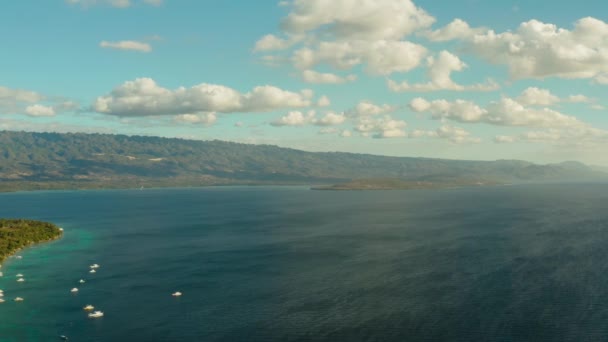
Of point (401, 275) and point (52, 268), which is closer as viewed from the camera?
point (401, 275)

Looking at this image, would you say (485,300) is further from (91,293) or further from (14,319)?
(14,319)

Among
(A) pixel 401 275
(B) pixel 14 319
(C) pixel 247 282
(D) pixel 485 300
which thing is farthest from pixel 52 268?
(D) pixel 485 300

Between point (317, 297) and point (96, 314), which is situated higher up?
point (317, 297)

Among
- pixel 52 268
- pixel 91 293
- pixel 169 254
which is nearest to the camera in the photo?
pixel 91 293

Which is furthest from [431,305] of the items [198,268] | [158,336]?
[198,268]

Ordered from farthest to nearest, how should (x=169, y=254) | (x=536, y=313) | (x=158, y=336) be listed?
(x=169, y=254) < (x=536, y=313) < (x=158, y=336)

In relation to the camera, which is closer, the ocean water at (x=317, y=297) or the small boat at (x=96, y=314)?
the ocean water at (x=317, y=297)

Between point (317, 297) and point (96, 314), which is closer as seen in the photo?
point (96, 314)

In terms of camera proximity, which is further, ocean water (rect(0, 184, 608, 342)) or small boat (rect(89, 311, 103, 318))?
small boat (rect(89, 311, 103, 318))

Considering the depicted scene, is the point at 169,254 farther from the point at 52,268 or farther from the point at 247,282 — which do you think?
the point at 247,282
